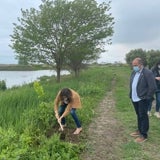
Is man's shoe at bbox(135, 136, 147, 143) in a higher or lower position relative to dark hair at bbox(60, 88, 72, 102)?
lower

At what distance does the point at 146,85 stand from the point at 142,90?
0.47ft

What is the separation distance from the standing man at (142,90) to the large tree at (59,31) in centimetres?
1979

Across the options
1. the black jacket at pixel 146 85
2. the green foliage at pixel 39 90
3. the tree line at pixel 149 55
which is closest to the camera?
the black jacket at pixel 146 85

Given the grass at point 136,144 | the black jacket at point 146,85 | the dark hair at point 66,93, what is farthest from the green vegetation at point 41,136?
the black jacket at point 146,85

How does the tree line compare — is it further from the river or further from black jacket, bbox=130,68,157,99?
black jacket, bbox=130,68,157,99

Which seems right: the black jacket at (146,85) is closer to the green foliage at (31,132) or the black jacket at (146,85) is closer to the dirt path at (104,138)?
the dirt path at (104,138)

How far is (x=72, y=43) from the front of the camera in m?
28.2

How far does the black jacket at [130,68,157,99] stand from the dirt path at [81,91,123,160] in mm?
1195

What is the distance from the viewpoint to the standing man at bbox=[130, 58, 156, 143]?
7895 mm

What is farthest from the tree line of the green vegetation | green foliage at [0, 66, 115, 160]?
green foliage at [0, 66, 115, 160]

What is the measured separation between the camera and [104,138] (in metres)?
8.29

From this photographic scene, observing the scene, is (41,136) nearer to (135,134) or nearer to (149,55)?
(135,134)

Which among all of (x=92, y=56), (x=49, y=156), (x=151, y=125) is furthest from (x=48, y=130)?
(x=92, y=56)

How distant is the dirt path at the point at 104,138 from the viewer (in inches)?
276
